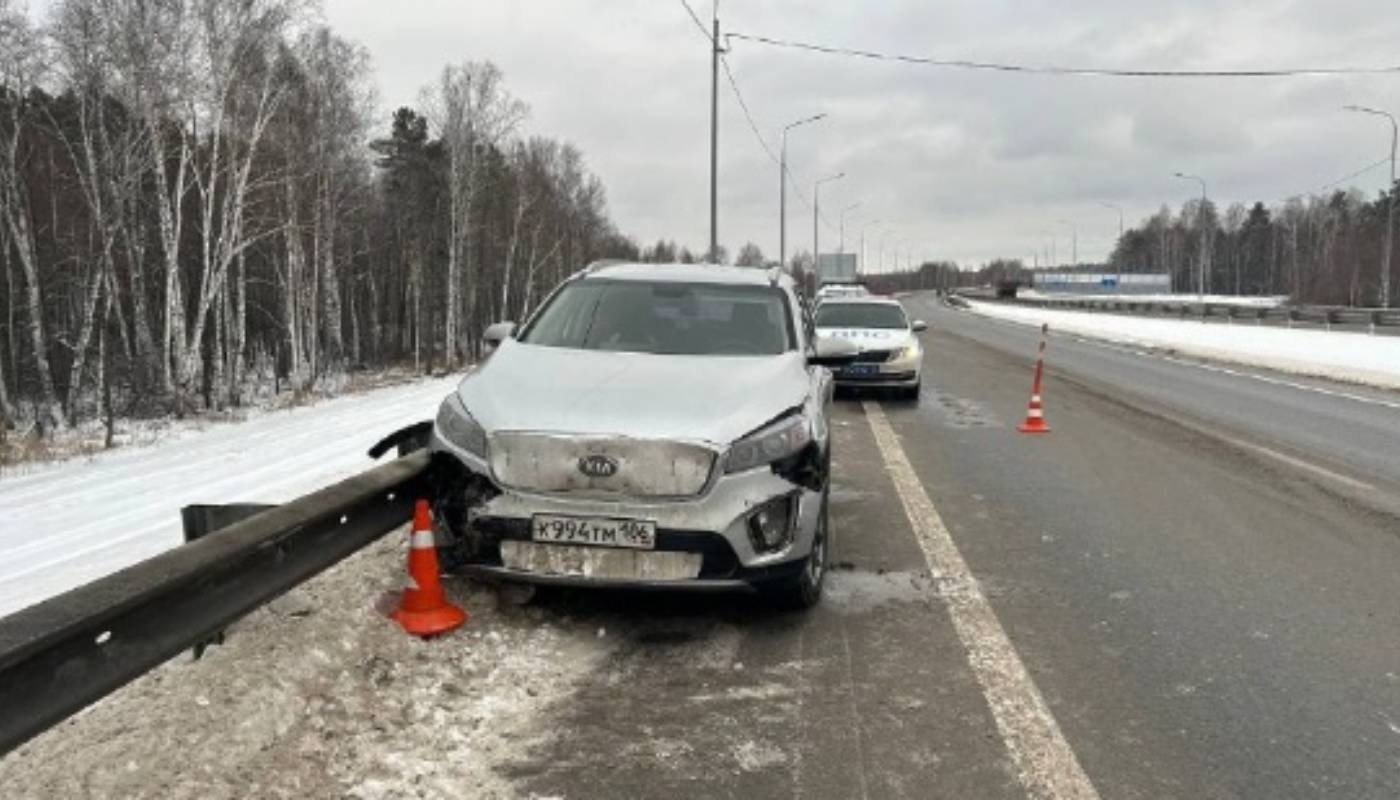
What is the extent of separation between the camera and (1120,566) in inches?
248

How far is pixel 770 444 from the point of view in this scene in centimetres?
484

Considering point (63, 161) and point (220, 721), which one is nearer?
point (220, 721)

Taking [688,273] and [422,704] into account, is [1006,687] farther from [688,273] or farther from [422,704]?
[688,273]

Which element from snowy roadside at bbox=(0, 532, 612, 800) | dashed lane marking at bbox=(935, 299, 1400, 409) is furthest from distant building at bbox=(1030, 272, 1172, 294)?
snowy roadside at bbox=(0, 532, 612, 800)

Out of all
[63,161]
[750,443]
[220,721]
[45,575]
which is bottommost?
[45,575]

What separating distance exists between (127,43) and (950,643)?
26551 millimetres

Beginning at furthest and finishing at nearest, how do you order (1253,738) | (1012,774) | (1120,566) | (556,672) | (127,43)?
(127,43)
(1120,566)
(556,672)
(1253,738)
(1012,774)

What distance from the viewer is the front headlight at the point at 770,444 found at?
4.72m

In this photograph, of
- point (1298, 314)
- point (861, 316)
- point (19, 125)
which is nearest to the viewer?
point (861, 316)

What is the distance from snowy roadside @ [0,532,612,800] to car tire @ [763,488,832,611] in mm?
891

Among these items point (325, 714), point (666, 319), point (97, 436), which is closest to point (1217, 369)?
point (666, 319)

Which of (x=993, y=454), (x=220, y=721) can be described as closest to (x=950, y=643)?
(x=220, y=721)

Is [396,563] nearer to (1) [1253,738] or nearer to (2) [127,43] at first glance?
(1) [1253,738]

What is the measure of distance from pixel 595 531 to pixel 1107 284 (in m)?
127
